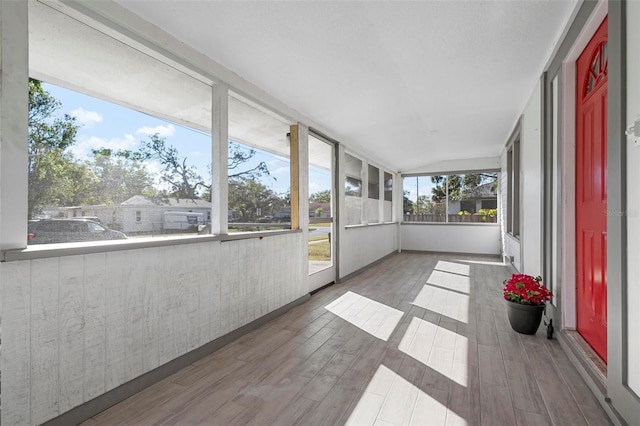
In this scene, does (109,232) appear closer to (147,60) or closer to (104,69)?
(104,69)

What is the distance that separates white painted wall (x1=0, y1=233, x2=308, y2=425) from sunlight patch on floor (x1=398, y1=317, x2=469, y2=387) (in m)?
1.57

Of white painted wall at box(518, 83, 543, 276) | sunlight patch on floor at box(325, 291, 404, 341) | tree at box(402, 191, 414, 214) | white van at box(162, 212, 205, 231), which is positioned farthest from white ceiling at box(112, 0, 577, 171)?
tree at box(402, 191, 414, 214)

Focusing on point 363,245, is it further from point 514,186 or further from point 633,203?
point 633,203

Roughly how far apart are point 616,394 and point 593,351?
2.43ft

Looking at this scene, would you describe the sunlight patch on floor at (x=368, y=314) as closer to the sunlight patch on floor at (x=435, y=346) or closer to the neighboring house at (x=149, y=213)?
the sunlight patch on floor at (x=435, y=346)

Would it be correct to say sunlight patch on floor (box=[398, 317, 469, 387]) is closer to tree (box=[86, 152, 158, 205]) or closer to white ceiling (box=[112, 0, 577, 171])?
tree (box=[86, 152, 158, 205])

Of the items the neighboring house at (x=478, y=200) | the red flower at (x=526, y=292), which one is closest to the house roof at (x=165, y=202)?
the red flower at (x=526, y=292)

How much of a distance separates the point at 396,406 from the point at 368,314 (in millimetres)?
1723

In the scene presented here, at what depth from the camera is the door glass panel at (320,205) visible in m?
4.52

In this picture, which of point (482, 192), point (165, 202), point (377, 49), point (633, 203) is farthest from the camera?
point (482, 192)

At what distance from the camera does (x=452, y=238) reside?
8.60m

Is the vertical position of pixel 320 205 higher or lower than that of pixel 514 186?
lower

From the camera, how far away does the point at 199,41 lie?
2422 millimetres

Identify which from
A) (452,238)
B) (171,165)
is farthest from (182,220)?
(452,238)
